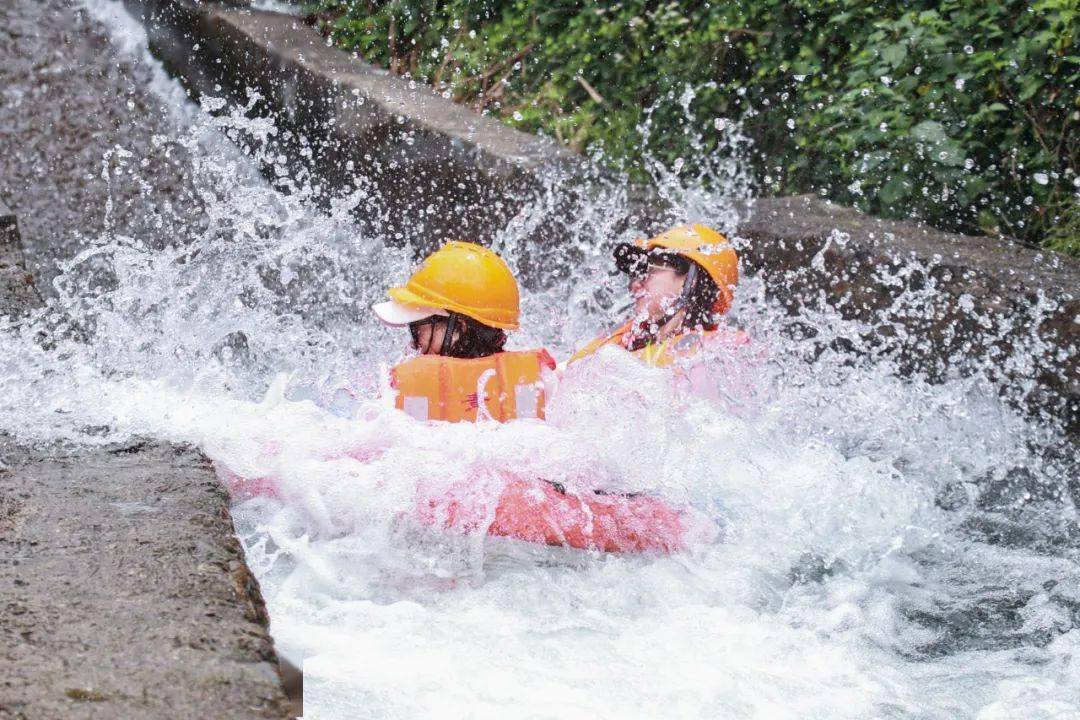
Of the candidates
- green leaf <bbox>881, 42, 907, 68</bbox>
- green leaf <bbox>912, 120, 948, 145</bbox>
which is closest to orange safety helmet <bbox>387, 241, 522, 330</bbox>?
green leaf <bbox>912, 120, 948, 145</bbox>

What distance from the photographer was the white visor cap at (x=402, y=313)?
402 centimetres

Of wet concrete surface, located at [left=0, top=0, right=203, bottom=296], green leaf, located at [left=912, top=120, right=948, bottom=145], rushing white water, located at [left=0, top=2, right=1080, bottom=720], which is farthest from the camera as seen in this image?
wet concrete surface, located at [left=0, top=0, right=203, bottom=296]

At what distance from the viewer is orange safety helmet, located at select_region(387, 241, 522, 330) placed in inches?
157

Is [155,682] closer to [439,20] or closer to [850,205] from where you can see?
[850,205]

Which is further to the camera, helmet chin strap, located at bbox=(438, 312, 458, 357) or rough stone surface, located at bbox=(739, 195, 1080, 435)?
rough stone surface, located at bbox=(739, 195, 1080, 435)

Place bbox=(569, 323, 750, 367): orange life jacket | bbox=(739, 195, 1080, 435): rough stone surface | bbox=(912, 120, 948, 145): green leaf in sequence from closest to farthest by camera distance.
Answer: bbox=(569, 323, 750, 367): orange life jacket
bbox=(739, 195, 1080, 435): rough stone surface
bbox=(912, 120, 948, 145): green leaf

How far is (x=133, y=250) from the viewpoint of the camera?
260 inches

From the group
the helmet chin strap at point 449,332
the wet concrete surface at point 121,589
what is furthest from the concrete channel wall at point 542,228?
the wet concrete surface at point 121,589

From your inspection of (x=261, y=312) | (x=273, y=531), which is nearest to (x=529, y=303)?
(x=261, y=312)

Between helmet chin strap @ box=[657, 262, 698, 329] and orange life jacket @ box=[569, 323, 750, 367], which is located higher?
helmet chin strap @ box=[657, 262, 698, 329]

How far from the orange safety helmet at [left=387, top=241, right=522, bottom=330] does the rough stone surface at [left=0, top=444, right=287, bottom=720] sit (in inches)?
42.1

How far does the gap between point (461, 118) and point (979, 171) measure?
2.70 metres

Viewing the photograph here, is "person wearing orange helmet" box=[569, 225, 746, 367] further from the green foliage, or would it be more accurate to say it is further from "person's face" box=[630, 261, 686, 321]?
the green foliage

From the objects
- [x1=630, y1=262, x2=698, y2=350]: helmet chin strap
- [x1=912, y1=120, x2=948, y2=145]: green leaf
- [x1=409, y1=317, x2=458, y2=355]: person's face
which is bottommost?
[x1=409, y1=317, x2=458, y2=355]: person's face
